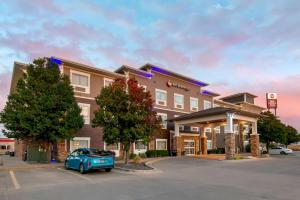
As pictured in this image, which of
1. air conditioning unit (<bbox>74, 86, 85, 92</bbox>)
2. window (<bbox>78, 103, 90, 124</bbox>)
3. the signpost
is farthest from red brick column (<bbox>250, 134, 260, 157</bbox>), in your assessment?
the signpost

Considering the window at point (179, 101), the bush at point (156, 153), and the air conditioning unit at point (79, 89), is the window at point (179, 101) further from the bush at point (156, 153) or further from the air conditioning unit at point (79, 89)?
the air conditioning unit at point (79, 89)

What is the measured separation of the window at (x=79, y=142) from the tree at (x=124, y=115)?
6126 millimetres

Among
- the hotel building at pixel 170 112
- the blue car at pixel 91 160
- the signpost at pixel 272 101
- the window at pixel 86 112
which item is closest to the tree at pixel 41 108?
the hotel building at pixel 170 112

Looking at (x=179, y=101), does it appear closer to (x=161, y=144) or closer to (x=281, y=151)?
(x=161, y=144)

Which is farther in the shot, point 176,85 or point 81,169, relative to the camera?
A: point 176,85

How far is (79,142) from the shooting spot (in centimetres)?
2828

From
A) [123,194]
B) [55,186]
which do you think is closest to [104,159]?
[55,186]

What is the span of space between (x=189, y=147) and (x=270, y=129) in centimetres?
1359

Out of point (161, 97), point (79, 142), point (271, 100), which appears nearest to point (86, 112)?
point (79, 142)

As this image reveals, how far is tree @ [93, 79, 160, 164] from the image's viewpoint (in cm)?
2183

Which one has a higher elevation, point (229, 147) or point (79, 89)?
point (79, 89)

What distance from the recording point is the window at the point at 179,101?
39.2 metres

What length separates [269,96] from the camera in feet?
212

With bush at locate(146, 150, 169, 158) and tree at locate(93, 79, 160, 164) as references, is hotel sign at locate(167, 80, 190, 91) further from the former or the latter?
A: tree at locate(93, 79, 160, 164)
